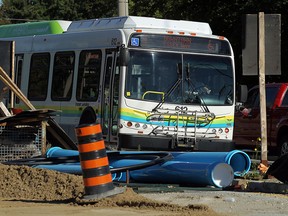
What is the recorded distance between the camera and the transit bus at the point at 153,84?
18156 millimetres

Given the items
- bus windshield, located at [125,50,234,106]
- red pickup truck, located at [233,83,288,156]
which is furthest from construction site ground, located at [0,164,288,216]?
red pickup truck, located at [233,83,288,156]

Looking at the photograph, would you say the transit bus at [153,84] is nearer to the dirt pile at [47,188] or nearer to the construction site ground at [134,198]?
the construction site ground at [134,198]

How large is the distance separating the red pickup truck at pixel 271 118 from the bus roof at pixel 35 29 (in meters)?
5.56

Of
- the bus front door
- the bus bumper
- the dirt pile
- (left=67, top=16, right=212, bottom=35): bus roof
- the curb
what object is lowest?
the curb

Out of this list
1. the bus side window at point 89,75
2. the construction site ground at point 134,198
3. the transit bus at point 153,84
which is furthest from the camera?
the bus side window at point 89,75

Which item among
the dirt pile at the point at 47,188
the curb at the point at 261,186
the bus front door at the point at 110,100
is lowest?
the curb at the point at 261,186

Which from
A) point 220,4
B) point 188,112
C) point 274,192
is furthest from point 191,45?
point 220,4

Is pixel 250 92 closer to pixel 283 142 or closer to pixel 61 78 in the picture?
pixel 283 142

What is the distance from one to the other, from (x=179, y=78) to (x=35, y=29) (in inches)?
257

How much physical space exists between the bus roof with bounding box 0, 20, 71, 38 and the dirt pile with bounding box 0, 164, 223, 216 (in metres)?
9.71

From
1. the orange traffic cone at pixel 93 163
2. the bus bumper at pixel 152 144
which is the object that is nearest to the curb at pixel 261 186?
the orange traffic cone at pixel 93 163

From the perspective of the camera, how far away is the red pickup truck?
2131 centimetres

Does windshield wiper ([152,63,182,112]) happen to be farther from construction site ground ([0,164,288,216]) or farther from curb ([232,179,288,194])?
curb ([232,179,288,194])

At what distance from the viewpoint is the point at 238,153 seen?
45.8 ft
